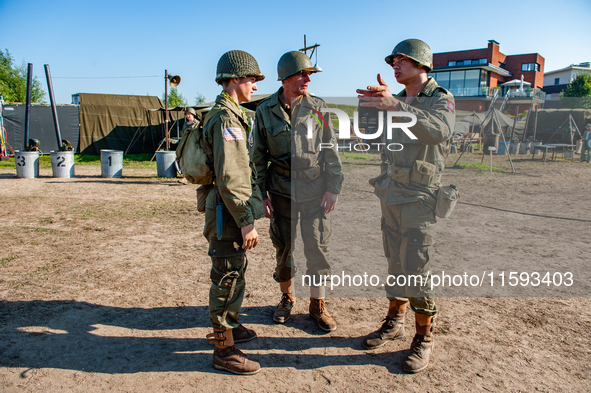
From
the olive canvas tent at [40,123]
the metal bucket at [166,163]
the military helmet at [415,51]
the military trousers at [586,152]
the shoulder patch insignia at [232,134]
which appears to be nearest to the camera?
the shoulder patch insignia at [232,134]

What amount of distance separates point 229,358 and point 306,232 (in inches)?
47.2

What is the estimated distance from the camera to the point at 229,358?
2592 mm

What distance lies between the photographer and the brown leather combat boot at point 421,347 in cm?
261

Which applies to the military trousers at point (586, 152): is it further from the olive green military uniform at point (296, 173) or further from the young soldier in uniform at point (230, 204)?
the young soldier in uniform at point (230, 204)

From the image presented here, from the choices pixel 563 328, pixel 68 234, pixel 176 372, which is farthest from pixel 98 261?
pixel 563 328

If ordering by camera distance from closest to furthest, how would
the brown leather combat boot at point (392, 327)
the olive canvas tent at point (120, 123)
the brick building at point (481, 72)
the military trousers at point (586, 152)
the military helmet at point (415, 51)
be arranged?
the military helmet at point (415, 51) → the brown leather combat boot at point (392, 327) → the military trousers at point (586, 152) → the olive canvas tent at point (120, 123) → the brick building at point (481, 72)

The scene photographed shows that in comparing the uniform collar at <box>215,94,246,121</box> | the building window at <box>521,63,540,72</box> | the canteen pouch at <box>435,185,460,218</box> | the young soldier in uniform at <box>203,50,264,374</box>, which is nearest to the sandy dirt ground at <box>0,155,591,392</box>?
the young soldier in uniform at <box>203,50,264,374</box>

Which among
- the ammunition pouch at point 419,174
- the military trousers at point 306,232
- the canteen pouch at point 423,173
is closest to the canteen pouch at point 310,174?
the military trousers at point 306,232

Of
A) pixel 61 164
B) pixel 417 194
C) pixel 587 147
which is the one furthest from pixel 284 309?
pixel 587 147

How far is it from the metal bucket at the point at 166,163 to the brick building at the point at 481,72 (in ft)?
128

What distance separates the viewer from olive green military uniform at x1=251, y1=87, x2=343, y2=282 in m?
3.24

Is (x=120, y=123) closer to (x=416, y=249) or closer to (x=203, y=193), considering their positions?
(x=203, y=193)

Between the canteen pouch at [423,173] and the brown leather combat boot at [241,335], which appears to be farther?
the brown leather combat boot at [241,335]

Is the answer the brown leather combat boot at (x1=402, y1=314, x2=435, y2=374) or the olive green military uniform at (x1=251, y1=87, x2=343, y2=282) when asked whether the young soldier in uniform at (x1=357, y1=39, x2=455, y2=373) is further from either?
the olive green military uniform at (x1=251, y1=87, x2=343, y2=282)
